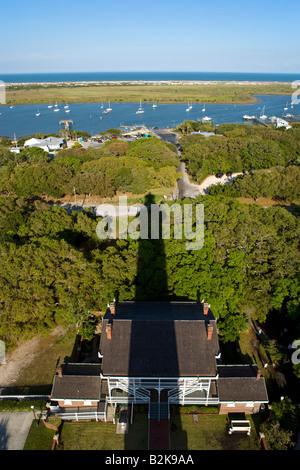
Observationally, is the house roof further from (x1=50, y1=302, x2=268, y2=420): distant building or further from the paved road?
the paved road

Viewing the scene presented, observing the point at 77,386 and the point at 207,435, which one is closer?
the point at 207,435

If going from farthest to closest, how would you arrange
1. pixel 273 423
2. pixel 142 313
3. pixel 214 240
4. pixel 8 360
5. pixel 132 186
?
1. pixel 132 186
2. pixel 214 240
3. pixel 8 360
4. pixel 142 313
5. pixel 273 423

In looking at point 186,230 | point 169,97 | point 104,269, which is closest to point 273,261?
point 186,230

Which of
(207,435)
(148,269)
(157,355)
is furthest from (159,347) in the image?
(148,269)

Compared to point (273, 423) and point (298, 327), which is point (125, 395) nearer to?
point (273, 423)

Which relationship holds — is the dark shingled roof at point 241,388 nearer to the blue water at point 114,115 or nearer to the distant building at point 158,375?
the distant building at point 158,375

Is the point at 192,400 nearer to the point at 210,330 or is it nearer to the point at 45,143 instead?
the point at 210,330
